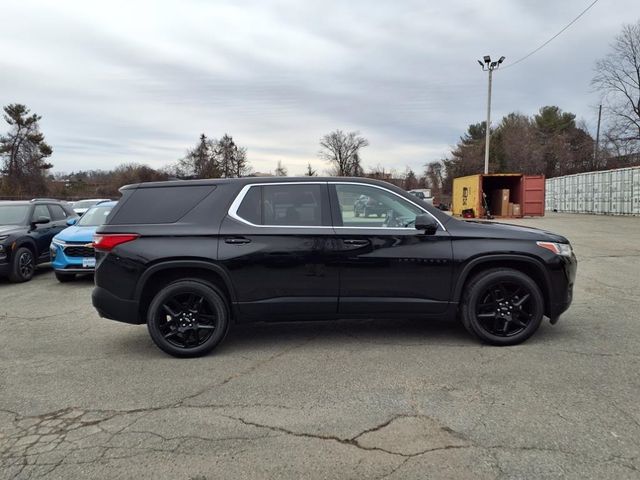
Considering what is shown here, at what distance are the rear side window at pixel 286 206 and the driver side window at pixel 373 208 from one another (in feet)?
0.71

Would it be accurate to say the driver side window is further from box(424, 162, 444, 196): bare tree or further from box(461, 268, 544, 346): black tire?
box(424, 162, 444, 196): bare tree

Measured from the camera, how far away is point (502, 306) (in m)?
4.73

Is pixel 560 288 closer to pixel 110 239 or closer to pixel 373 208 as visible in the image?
pixel 373 208

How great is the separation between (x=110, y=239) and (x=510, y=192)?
27563 mm

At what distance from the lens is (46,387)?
3990mm

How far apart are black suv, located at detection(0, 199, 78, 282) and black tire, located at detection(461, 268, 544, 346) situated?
8937 millimetres

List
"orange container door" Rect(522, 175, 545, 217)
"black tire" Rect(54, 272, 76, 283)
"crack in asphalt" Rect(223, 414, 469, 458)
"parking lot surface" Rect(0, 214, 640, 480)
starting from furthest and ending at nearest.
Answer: "orange container door" Rect(522, 175, 545, 217), "black tire" Rect(54, 272, 76, 283), "crack in asphalt" Rect(223, 414, 469, 458), "parking lot surface" Rect(0, 214, 640, 480)

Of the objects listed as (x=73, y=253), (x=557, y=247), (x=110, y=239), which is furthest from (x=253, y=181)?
(x=73, y=253)

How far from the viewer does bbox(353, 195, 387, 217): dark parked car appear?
4.78 m

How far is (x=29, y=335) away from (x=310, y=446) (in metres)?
4.44

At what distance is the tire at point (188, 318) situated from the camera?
180 inches

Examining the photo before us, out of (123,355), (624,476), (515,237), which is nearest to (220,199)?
(123,355)

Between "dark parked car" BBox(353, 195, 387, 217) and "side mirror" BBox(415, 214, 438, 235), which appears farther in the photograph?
"dark parked car" BBox(353, 195, 387, 217)

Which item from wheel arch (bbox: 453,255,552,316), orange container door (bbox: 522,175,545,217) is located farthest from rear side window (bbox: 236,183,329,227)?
orange container door (bbox: 522,175,545,217)
